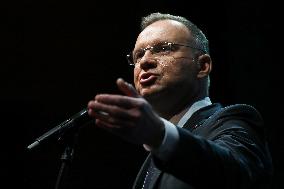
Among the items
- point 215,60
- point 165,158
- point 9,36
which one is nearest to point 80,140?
point 9,36

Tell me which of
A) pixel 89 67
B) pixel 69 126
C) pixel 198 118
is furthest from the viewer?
pixel 89 67

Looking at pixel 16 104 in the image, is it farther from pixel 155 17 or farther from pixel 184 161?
pixel 184 161

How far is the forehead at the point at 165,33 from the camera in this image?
2422mm

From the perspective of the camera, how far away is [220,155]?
4.31 feet

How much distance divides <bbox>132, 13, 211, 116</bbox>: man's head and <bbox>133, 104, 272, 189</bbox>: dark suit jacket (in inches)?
9.3

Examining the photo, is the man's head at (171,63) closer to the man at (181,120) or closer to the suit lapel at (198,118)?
the man at (181,120)

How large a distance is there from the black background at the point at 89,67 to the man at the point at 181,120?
106 centimetres

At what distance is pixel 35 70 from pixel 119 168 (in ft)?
3.77

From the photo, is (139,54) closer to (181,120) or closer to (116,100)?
(181,120)

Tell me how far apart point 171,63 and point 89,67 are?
1.74 meters

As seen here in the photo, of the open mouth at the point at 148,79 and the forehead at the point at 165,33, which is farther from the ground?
the forehead at the point at 165,33

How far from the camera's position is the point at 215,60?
369 cm

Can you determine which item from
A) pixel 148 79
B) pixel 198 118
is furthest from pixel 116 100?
pixel 148 79

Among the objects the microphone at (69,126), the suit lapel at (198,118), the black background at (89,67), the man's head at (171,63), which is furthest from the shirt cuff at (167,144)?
the black background at (89,67)
